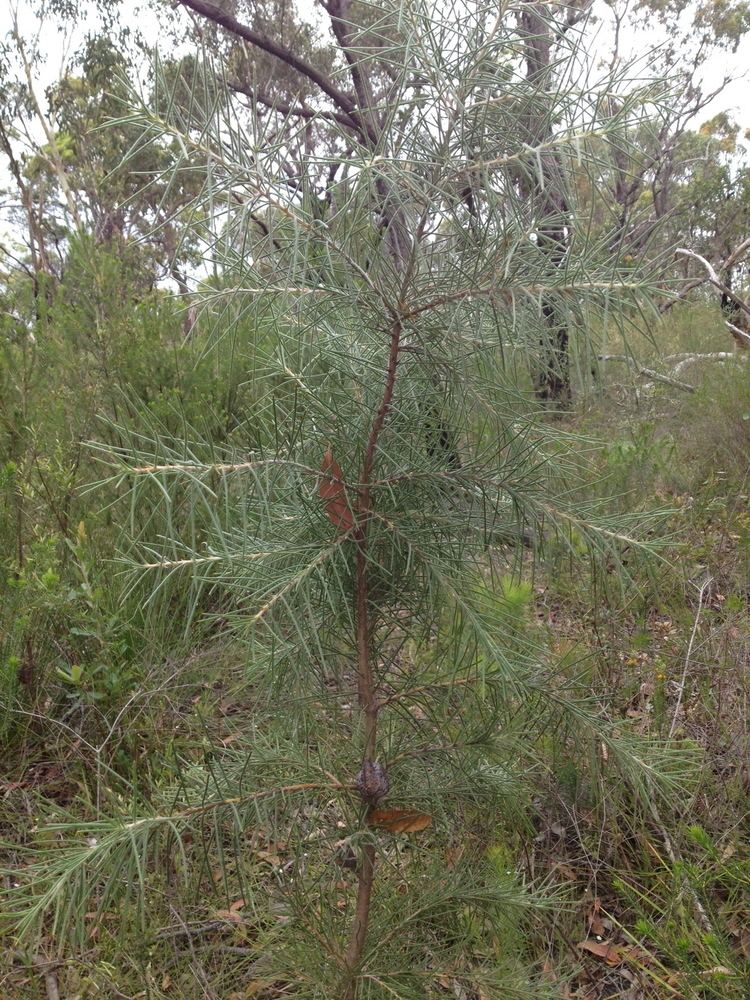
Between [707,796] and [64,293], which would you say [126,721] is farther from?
[64,293]

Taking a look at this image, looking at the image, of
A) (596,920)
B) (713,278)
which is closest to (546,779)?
(596,920)

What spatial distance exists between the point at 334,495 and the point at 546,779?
5.01 ft

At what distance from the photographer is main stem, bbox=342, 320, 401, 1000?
1112mm

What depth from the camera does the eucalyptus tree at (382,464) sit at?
0.97m

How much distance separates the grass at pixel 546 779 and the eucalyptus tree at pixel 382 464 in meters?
0.11

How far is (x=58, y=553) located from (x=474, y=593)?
2.26 meters

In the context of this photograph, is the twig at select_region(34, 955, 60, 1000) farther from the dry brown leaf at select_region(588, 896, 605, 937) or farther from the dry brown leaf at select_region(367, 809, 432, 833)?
the dry brown leaf at select_region(588, 896, 605, 937)

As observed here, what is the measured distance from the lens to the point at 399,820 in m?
1.31

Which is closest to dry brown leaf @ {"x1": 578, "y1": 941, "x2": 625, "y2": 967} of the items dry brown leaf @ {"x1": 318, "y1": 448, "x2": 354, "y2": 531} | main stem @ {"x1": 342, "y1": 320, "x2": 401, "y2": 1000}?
main stem @ {"x1": 342, "y1": 320, "x2": 401, "y2": 1000}

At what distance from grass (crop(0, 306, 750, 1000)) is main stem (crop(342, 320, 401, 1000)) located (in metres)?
0.10

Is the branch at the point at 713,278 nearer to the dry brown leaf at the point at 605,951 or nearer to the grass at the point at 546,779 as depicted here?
the grass at the point at 546,779

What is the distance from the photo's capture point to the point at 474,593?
3.85 ft

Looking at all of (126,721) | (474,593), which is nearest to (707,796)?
(474,593)

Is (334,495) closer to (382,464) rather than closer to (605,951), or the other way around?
(382,464)
